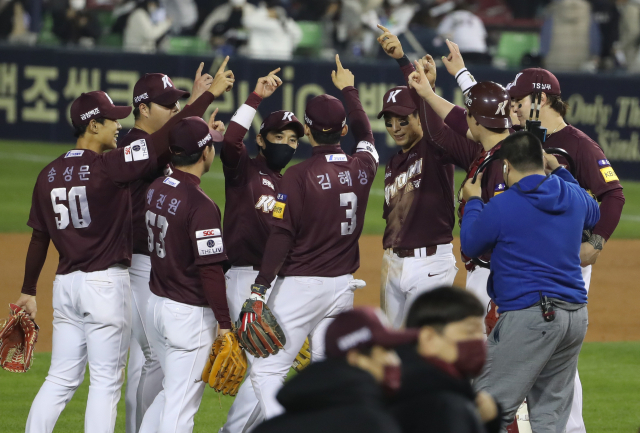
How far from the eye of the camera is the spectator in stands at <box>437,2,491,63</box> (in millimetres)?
17719

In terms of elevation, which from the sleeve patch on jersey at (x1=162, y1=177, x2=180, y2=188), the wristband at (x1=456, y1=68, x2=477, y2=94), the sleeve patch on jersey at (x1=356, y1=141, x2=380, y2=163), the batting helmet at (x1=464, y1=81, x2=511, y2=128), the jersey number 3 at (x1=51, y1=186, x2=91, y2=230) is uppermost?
the wristband at (x1=456, y1=68, x2=477, y2=94)

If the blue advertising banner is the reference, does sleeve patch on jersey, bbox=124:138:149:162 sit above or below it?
below

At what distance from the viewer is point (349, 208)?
17.4 feet

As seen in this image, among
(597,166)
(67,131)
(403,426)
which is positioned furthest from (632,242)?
(403,426)

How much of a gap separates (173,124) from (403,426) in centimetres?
300

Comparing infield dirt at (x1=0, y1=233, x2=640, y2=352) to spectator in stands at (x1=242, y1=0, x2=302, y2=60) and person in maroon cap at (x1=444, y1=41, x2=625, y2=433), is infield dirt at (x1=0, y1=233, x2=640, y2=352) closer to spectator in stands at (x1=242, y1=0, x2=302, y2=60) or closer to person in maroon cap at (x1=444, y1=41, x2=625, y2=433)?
person in maroon cap at (x1=444, y1=41, x2=625, y2=433)

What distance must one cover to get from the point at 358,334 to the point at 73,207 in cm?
287

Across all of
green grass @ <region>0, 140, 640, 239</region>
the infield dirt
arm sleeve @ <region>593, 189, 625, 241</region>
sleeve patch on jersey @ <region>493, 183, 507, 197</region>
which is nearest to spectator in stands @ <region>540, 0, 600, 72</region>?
green grass @ <region>0, 140, 640, 239</region>

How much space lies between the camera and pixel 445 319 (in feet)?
9.92

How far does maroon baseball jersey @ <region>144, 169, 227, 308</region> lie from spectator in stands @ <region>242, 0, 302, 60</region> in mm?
12979

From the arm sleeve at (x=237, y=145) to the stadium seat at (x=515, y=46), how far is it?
543 inches

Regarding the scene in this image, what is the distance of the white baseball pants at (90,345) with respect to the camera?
4934 millimetres

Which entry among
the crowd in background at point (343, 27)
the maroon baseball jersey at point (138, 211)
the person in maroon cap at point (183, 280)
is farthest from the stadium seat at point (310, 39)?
the person in maroon cap at point (183, 280)

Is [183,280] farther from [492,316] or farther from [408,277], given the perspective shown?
[492,316]
